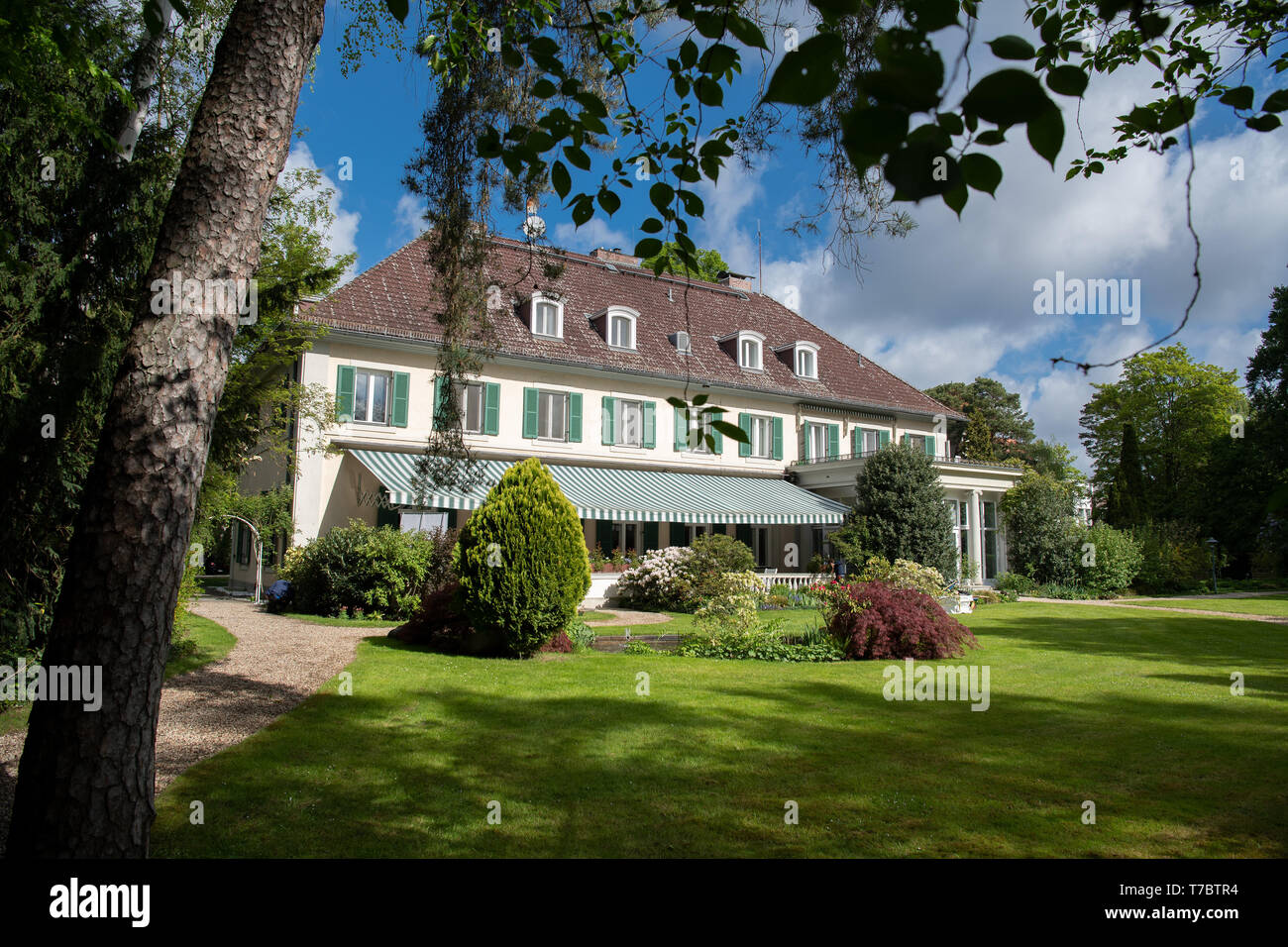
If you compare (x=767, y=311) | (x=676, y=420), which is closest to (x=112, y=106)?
(x=676, y=420)

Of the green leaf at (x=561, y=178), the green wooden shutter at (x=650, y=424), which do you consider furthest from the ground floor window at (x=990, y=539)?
the green leaf at (x=561, y=178)

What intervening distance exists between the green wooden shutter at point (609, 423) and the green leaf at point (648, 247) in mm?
21628

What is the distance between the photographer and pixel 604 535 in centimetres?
2455

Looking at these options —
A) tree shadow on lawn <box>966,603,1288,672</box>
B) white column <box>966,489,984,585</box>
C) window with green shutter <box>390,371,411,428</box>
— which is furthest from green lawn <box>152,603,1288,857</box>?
white column <box>966,489,984,585</box>

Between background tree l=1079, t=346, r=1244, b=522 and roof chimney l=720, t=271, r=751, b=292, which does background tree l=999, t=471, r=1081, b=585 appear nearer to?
roof chimney l=720, t=271, r=751, b=292

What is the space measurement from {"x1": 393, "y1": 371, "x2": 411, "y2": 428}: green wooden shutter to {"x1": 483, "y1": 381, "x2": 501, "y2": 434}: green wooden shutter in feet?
7.41

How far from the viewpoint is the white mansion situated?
69.1 ft

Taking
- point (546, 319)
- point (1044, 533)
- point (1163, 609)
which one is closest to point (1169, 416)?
point (1044, 533)

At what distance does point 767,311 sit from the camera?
33500 millimetres

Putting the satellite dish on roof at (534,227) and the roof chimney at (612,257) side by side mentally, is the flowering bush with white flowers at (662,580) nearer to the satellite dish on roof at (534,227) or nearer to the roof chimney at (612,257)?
the satellite dish on roof at (534,227)

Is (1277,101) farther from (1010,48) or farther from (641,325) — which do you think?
(641,325)

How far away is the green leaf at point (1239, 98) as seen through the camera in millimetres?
3006
